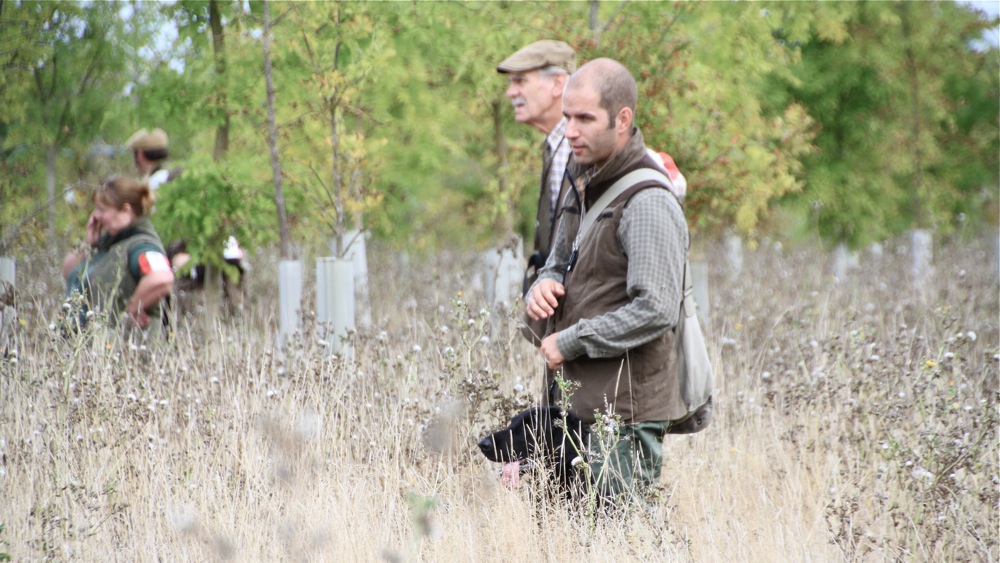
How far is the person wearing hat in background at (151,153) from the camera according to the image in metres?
6.75

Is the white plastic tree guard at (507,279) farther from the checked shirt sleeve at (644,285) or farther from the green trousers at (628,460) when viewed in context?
the checked shirt sleeve at (644,285)

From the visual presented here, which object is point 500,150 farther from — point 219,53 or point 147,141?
point 147,141

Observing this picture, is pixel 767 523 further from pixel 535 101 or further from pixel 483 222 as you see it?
pixel 483 222

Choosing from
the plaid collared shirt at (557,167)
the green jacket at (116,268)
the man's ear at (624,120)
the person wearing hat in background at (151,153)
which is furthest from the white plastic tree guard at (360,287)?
the man's ear at (624,120)

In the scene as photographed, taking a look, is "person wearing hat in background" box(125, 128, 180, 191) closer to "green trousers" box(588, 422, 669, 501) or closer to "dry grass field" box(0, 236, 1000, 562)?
"dry grass field" box(0, 236, 1000, 562)

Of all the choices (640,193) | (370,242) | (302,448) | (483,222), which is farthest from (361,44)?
(370,242)

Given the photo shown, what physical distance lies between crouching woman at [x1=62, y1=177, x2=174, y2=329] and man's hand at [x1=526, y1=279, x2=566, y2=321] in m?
2.28

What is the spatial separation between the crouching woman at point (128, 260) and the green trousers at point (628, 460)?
251 centimetres

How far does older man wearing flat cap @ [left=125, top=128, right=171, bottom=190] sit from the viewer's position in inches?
266

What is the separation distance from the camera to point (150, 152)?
6.82 m

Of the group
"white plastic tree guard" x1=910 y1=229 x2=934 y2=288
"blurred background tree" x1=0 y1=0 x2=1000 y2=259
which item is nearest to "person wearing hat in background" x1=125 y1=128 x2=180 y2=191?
"blurred background tree" x1=0 y1=0 x2=1000 y2=259

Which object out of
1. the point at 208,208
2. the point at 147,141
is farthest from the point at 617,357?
the point at 147,141

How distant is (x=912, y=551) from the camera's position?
3.76m

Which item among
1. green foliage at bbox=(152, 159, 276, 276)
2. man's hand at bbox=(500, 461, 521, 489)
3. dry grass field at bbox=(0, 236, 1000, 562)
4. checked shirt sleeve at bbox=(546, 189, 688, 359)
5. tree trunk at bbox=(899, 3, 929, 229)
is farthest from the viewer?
tree trunk at bbox=(899, 3, 929, 229)
